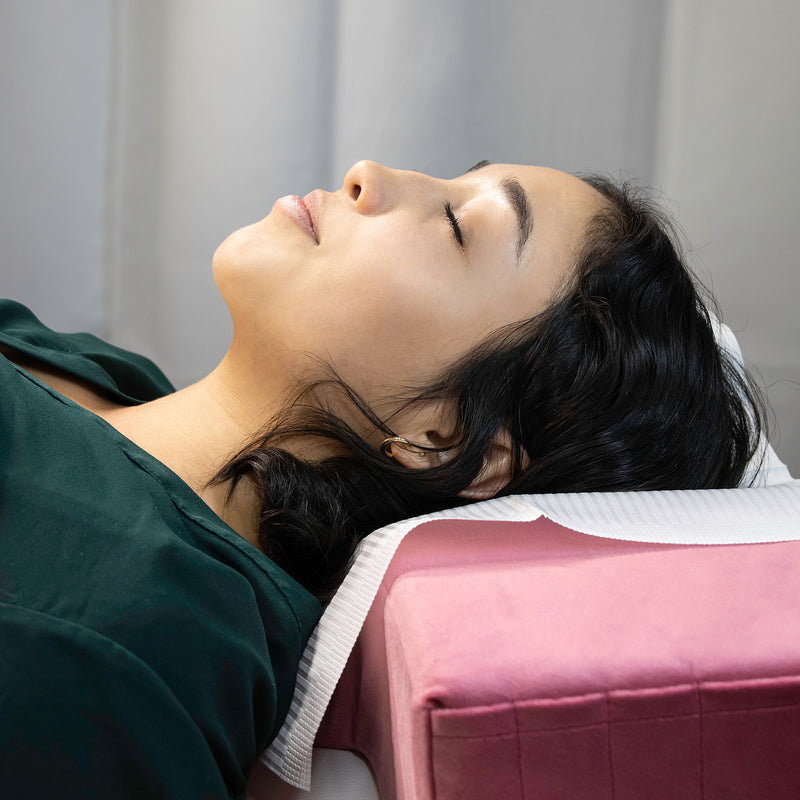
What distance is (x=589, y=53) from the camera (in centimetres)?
166

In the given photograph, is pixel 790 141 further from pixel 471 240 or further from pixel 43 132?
pixel 43 132

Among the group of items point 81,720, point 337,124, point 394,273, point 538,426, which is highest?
point 337,124

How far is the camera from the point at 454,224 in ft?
2.99

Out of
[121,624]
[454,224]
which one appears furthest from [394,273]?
[121,624]

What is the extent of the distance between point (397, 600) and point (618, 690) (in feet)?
0.58

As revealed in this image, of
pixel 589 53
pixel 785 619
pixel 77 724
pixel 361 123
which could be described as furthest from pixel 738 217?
pixel 77 724

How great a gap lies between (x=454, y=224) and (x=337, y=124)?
84cm

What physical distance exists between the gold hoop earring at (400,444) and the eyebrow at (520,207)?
246mm

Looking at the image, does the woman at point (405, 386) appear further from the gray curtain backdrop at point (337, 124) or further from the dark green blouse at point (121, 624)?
the gray curtain backdrop at point (337, 124)

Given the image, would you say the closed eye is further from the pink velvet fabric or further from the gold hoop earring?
the pink velvet fabric

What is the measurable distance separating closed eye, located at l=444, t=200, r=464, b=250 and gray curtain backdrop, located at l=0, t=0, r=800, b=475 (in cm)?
76

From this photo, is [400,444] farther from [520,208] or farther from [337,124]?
[337,124]

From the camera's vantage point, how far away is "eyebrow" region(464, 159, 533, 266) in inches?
36.2

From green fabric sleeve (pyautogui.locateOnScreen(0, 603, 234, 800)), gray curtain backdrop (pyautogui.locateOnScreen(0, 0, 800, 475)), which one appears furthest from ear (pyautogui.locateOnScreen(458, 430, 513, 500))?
gray curtain backdrop (pyautogui.locateOnScreen(0, 0, 800, 475))
